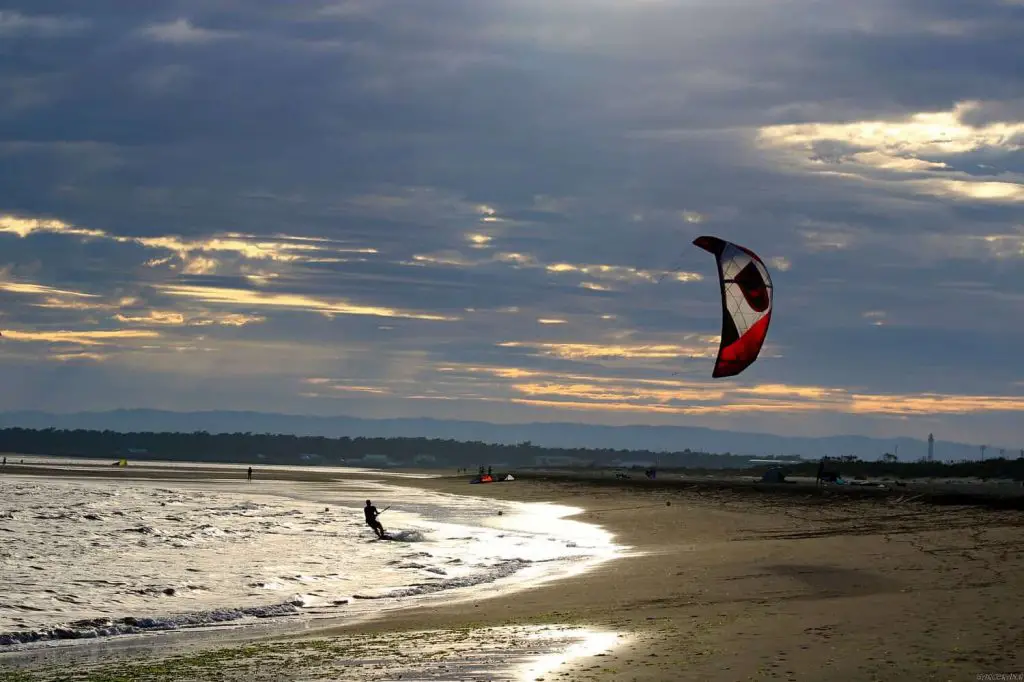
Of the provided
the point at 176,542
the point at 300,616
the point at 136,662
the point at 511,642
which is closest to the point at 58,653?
the point at 136,662

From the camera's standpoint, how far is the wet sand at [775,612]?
13.9 meters

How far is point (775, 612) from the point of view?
18578 mm

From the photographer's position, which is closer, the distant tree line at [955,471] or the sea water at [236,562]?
the sea water at [236,562]

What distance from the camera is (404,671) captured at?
14.4 meters

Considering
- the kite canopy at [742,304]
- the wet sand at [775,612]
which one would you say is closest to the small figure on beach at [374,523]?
the wet sand at [775,612]

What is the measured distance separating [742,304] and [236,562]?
1573 cm

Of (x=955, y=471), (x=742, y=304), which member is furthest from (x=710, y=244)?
(x=955, y=471)

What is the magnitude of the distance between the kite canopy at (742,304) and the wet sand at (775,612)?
5.55m

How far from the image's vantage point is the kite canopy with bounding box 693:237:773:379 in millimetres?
31250

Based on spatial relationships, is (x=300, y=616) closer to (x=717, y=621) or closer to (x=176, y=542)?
(x=717, y=621)

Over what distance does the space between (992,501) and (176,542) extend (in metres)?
31.5

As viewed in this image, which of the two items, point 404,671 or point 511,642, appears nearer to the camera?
point 404,671

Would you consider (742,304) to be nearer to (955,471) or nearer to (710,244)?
(710,244)

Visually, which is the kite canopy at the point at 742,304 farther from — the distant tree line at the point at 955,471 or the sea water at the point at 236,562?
the distant tree line at the point at 955,471
